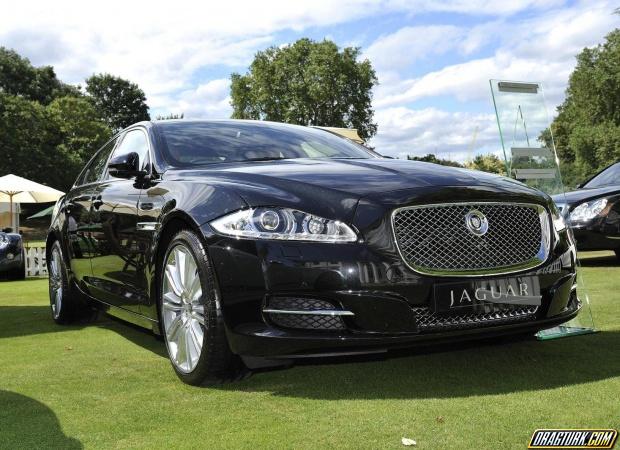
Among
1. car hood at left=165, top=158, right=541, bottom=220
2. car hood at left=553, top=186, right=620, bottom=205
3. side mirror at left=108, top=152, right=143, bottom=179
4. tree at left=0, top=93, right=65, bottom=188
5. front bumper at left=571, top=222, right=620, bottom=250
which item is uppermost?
tree at left=0, top=93, right=65, bottom=188

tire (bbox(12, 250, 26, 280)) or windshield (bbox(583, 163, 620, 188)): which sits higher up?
tire (bbox(12, 250, 26, 280))

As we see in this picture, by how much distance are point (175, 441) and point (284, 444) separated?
438 mm

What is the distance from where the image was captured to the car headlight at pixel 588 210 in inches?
364

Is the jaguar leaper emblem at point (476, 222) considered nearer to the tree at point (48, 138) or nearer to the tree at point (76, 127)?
the tree at point (48, 138)

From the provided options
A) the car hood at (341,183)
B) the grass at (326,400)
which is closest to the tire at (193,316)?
the grass at (326,400)

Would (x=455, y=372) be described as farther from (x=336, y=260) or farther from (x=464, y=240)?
(x=336, y=260)

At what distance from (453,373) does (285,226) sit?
1.24 metres

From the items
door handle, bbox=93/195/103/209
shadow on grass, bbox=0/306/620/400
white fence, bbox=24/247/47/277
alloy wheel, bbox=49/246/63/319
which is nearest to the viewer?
shadow on grass, bbox=0/306/620/400

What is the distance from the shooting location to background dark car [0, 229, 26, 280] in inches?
496

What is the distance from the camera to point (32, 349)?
5.05 meters

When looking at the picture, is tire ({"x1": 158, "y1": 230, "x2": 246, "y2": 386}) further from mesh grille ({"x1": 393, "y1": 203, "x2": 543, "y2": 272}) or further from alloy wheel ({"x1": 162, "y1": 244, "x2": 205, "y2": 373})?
mesh grille ({"x1": 393, "y1": 203, "x2": 543, "y2": 272})

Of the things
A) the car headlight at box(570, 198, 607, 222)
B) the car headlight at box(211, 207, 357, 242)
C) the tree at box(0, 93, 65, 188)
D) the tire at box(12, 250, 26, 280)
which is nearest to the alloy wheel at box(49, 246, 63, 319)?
the car headlight at box(211, 207, 357, 242)

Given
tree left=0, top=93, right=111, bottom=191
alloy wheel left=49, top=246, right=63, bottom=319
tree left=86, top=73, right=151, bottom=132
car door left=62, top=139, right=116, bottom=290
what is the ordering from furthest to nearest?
tree left=86, top=73, right=151, bottom=132, tree left=0, top=93, right=111, bottom=191, alloy wheel left=49, top=246, right=63, bottom=319, car door left=62, top=139, right=116, bottom=290

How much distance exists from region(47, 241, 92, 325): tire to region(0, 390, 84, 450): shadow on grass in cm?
259
